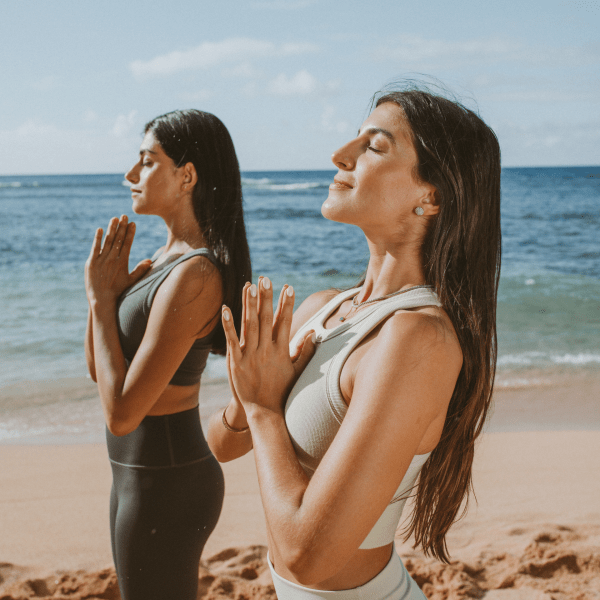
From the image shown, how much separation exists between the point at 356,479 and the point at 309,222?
1964cm

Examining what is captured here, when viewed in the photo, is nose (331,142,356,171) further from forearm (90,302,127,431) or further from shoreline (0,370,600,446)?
shoreline (0,370,600,446)

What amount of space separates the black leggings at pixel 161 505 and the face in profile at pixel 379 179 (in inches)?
43.8

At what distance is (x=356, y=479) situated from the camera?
1.14m

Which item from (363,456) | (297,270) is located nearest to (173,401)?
(363,456)

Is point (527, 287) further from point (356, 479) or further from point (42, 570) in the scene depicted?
point (356, 479)

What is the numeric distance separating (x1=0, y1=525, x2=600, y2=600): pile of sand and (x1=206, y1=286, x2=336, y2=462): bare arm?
174 cm

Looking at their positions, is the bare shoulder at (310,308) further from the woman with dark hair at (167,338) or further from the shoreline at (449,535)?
the shoreline at (449,535)

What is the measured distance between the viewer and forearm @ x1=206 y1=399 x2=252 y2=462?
1.61 meters

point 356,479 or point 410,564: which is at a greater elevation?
point 356,479

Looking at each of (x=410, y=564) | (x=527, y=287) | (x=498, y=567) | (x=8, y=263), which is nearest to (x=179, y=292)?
(x=410, y=564)

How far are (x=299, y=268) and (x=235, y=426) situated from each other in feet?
40.9

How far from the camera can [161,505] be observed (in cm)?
210

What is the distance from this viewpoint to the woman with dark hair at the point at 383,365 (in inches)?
45.9

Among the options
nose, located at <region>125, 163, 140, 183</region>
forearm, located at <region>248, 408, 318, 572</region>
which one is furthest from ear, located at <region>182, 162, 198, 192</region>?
forearm, located at <region>248, 408, 318, 572</region>
